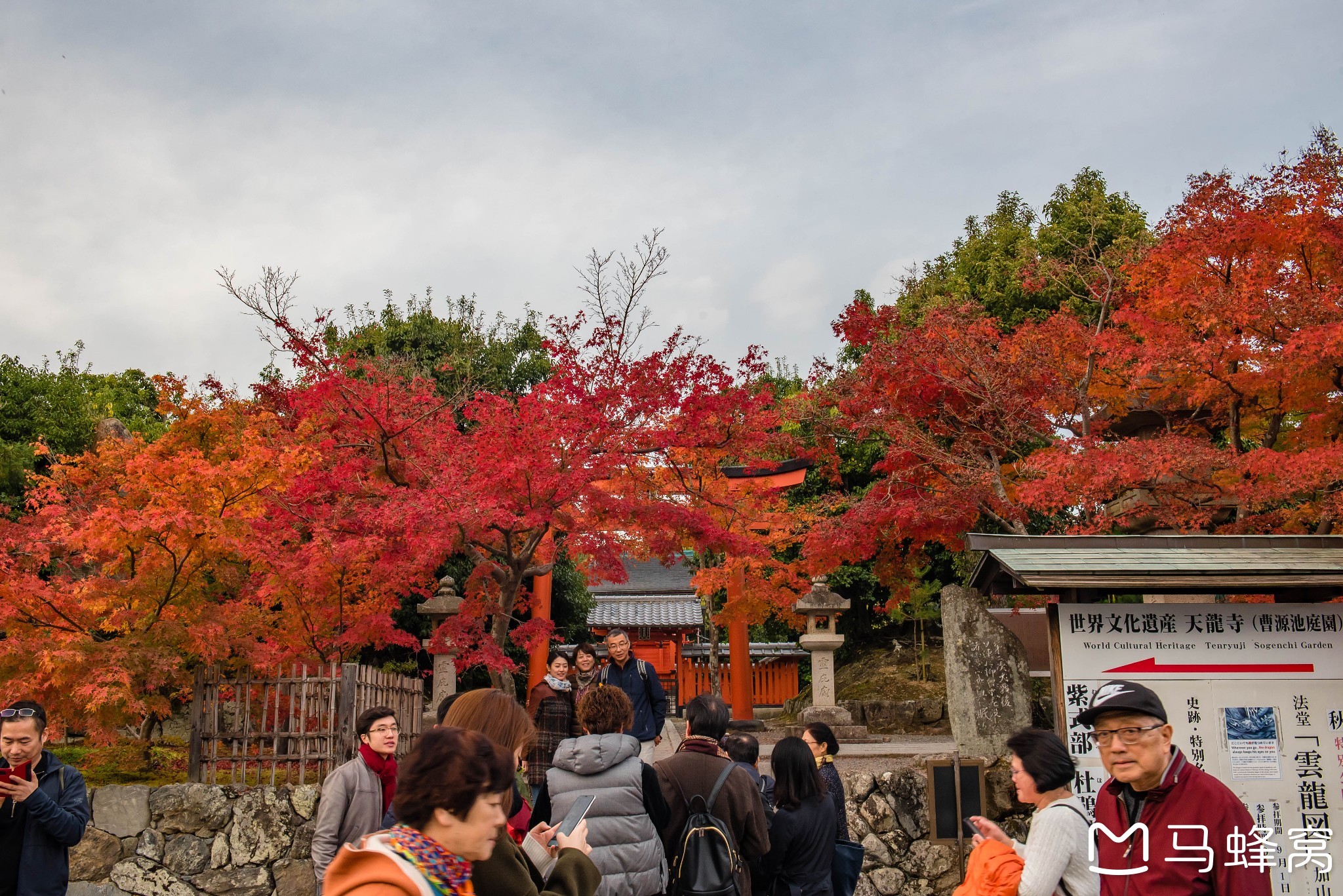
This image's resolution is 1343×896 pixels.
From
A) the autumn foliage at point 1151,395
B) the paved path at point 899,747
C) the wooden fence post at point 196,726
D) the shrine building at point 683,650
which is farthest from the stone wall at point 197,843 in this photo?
the shrine building at point 683,650

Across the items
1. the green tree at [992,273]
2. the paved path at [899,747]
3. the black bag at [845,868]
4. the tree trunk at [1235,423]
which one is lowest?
the paved path at [899,747]

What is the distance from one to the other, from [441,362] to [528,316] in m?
4.05

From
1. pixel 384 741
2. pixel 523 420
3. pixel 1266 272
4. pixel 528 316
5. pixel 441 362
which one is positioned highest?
pixel 528 316

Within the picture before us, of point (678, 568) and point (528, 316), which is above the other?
point (528, 316)

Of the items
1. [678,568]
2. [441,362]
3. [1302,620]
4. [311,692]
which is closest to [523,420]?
[311,692]

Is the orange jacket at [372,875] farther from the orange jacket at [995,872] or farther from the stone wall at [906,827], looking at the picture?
the stone wall at [906,827]

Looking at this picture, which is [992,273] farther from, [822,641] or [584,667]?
[584,667]

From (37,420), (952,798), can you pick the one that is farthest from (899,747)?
(37,420)

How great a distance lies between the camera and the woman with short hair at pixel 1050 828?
3.22 m

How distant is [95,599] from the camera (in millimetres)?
7914

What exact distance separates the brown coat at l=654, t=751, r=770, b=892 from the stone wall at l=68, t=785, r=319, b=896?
4501 millimetres

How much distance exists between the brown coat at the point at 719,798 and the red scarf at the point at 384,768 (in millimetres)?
1273

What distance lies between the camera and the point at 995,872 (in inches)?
132

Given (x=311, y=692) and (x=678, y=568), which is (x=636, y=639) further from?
(x=311, y=692)
